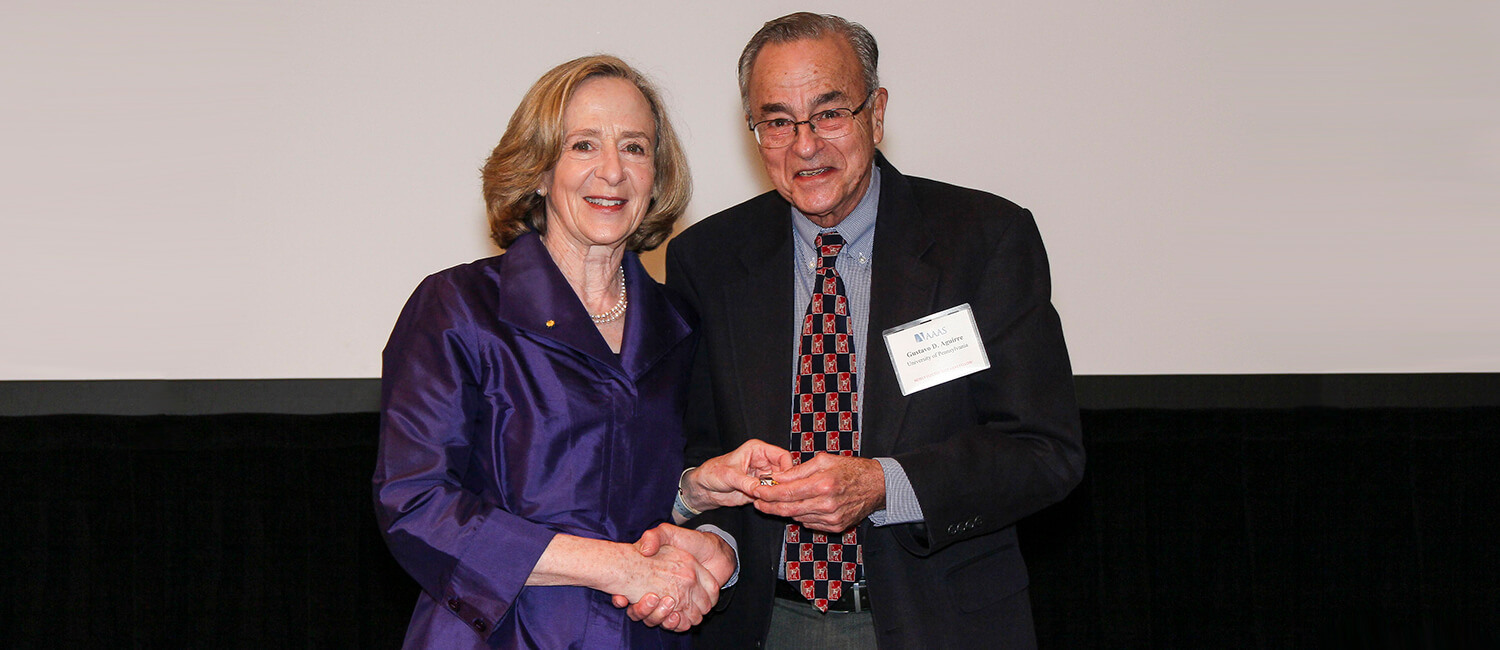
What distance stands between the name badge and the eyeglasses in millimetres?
420

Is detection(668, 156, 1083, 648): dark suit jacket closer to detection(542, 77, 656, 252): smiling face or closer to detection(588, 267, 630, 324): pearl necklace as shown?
detection(588, 267, 630, 324): pearl necklace

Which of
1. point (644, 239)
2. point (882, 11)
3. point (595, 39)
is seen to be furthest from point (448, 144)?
point (644, 239)

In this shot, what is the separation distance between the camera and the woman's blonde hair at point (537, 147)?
2.02m

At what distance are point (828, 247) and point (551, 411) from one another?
0.68 m

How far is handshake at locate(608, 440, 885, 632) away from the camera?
1.83m

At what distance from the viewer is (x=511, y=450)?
188 centimetres

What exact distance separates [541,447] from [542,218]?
494 millimetres

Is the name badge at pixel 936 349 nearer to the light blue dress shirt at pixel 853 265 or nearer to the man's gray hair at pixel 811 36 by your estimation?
the light blue dress shirt at pixel 853 265

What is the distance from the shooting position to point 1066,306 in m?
4.42

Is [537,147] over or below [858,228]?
over

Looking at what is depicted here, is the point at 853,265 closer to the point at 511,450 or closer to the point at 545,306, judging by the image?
the point at 545,306

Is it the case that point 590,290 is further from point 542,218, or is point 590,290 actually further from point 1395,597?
point 1395,597

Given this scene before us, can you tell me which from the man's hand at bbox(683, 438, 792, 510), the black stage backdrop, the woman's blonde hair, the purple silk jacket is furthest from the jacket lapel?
the black stage backdrop

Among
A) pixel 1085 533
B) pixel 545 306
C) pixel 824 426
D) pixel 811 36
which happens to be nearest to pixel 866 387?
pixel 824 426
